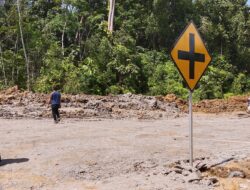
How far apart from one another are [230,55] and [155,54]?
7820 mm

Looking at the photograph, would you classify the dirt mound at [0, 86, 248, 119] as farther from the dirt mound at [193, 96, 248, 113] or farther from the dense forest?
the dense forest

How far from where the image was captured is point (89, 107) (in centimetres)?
2328

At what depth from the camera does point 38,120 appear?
64.1 feet

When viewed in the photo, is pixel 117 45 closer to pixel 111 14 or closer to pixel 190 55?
pixel 111 14

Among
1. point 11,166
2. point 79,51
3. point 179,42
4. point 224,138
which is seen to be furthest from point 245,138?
point 79,51

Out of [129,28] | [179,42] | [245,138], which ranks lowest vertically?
[245,138]

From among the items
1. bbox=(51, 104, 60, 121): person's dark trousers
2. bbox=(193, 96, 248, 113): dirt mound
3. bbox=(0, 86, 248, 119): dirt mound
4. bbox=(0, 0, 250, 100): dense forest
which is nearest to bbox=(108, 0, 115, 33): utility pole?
bbox=(0, 0, 250, 100): dense forest

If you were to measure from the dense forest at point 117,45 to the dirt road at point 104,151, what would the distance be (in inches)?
598

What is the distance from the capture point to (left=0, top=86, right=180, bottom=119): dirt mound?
70.3 ft

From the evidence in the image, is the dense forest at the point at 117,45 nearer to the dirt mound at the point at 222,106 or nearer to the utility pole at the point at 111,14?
the utility pole at the point at 111,14

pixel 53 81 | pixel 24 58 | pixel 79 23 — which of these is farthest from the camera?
pixel 79 23

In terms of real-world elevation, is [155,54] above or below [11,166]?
above

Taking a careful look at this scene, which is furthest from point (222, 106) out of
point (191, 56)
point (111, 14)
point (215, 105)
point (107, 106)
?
point (191, 56)

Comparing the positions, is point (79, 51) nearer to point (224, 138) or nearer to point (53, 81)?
point (53, 81)
